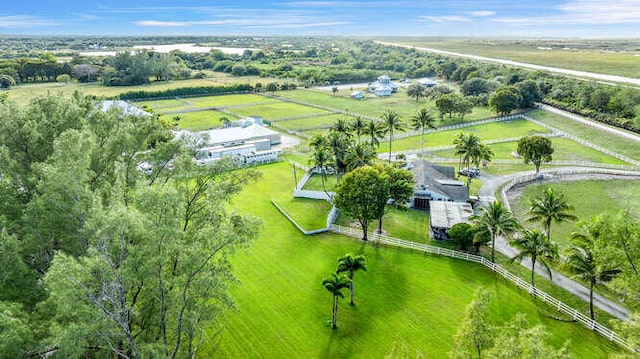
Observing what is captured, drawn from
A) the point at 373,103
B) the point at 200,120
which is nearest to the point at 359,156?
the point at 200,120

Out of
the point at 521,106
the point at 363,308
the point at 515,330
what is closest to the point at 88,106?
the point at 363,308

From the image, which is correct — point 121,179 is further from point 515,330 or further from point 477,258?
point 477,258

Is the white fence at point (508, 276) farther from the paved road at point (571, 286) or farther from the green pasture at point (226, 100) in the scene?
the green pasture at point (226, 100)

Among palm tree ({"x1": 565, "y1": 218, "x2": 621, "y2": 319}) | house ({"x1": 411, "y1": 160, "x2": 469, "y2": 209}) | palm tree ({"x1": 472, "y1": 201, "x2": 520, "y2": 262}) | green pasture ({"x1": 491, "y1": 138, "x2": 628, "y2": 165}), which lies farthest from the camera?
green pasture ({"x1": 491, "y1": 138, "x2": 628, "y2": 165})

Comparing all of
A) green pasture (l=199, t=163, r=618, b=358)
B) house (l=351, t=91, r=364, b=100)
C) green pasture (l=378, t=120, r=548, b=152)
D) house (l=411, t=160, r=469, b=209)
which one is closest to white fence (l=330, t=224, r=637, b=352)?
green pasture (l=199, t=163, r=618, b=358)

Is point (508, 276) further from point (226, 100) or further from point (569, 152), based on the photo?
point (226, 100)

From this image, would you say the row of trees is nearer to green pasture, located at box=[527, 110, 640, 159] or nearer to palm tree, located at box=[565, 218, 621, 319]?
palm tree, located at box=[565, 218, 621, 319]
